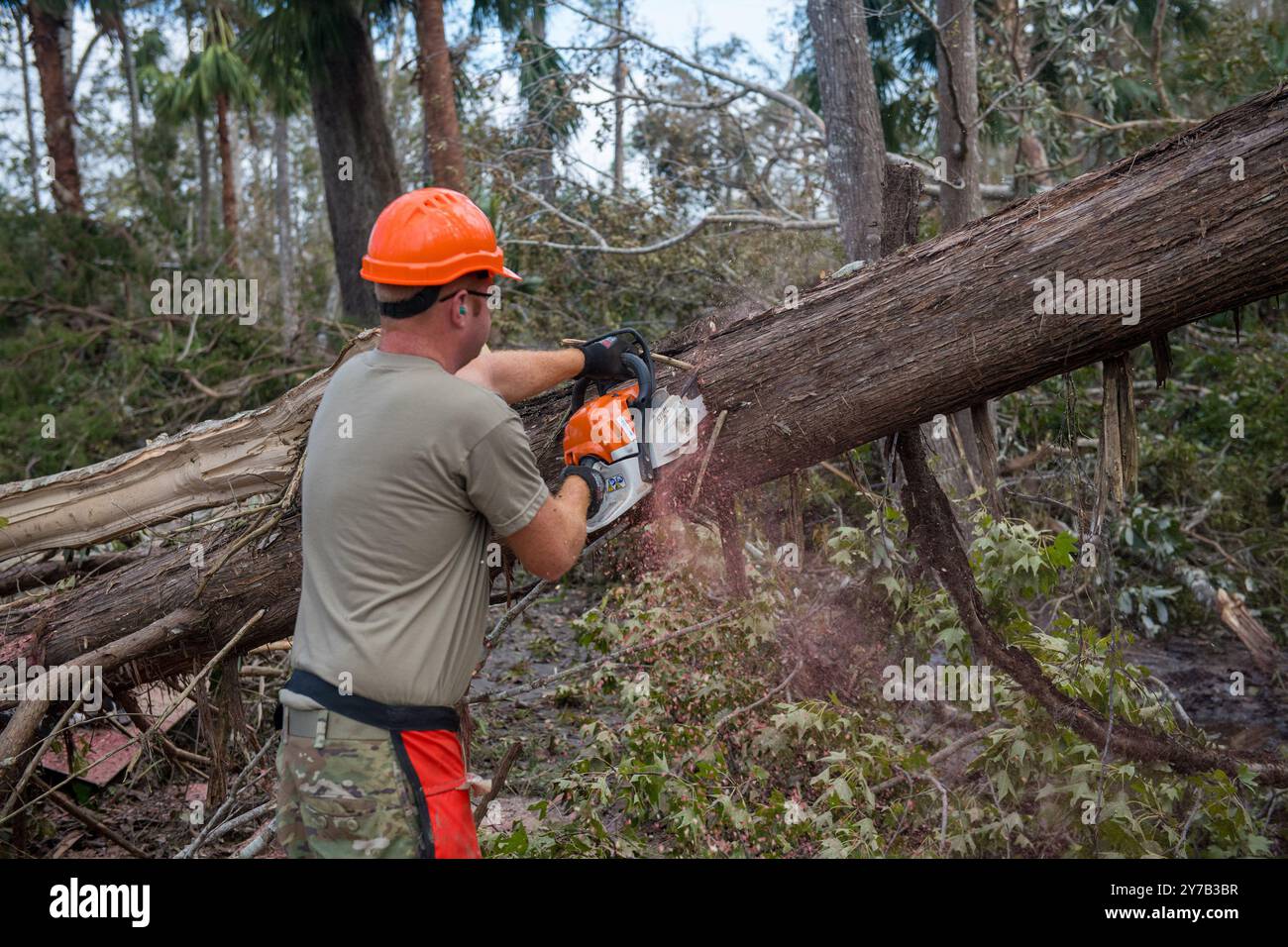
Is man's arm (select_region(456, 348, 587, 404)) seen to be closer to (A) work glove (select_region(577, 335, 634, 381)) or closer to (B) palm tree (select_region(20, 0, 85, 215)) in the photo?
(A) work glove (select_region(577, 335, 634, 381))

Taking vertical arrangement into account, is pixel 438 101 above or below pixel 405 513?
above

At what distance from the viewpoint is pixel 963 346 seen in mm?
2889

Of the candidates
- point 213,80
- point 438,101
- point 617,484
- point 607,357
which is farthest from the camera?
point 213,80

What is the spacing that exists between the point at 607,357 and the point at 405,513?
84cm

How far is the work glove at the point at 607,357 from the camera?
283 centimetres

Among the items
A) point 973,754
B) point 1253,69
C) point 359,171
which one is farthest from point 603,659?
point 1253,69

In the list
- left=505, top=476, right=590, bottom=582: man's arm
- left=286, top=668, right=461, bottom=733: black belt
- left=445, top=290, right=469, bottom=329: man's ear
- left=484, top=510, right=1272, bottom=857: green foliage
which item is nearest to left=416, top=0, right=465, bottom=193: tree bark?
left=484, top=510, right=1272, bottom=857: green foliage

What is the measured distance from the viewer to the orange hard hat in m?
2.28

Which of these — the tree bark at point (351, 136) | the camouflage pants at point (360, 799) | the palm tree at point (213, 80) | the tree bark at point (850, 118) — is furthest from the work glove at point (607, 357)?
the palm tree at point (213, 80)

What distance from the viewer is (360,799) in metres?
2.21

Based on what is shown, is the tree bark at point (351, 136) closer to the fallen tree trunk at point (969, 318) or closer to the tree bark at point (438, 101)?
the tree bark at point (438, 101)

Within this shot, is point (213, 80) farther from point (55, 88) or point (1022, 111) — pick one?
point (1022, 111)

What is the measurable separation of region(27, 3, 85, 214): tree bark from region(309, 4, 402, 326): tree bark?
4214mm

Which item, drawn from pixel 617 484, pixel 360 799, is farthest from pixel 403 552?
pixel 617 484
